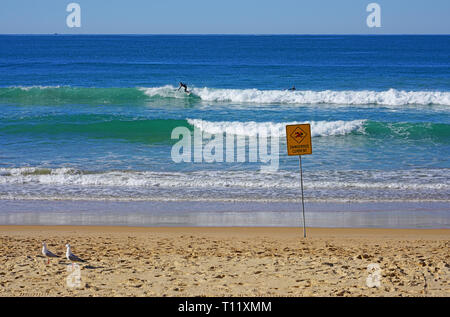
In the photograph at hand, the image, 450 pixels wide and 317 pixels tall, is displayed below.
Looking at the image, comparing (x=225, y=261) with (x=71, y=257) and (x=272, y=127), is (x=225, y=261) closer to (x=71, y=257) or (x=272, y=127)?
(x=71, y=257)

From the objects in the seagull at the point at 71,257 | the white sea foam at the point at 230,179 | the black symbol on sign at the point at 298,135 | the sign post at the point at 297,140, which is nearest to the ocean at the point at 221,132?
the white sea foam at the point at 230,179

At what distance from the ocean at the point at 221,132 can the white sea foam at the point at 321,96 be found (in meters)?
0.07

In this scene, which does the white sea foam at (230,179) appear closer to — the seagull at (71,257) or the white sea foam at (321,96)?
the seagull at (71,257)

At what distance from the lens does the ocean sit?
12875 millimetres

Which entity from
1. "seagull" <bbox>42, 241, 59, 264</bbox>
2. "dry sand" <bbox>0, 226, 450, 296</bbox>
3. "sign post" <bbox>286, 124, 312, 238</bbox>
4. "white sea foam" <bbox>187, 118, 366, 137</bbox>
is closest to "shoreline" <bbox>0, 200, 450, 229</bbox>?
"dry sand" <bbox>0, 226, 450, 296</bbox>

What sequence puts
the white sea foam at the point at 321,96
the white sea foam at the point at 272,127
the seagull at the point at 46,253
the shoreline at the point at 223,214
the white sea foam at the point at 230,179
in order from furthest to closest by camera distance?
the white sea foam at the point at 321,96
the white sea foam at the point at 272,127
the white sea foam at the point at 230,179
the shoreline at the point at 223,214
the seagull at the point at 46,253

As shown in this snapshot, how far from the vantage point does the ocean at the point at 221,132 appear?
A: 12875 mm

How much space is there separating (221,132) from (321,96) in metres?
11.5

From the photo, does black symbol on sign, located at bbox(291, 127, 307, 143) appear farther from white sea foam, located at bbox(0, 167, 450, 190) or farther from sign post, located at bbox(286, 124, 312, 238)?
white sea foam, located at bbox(0, 167, 450, 190)

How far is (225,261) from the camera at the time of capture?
8.12m

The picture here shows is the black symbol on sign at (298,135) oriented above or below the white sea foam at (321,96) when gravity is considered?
below

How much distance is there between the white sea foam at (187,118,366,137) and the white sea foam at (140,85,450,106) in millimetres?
8139

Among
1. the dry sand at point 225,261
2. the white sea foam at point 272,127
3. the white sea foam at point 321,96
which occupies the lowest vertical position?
the dry sand at point 225,261
